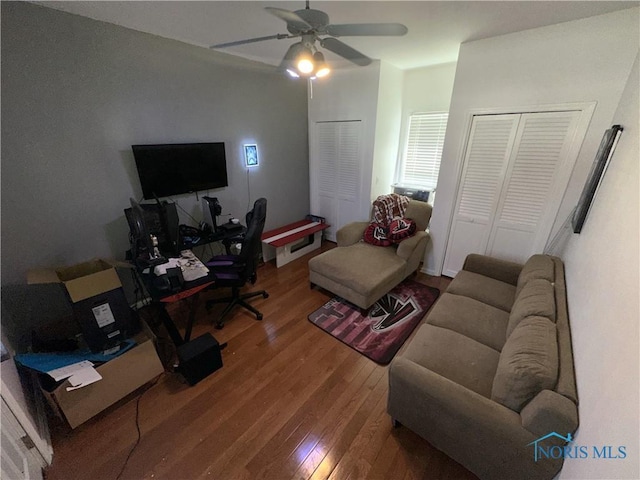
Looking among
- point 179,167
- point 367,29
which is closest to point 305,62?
point 367,29

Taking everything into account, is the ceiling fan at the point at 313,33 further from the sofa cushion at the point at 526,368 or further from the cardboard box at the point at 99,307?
the cardboard box at the point at 99,307

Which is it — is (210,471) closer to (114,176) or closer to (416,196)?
(114,176)

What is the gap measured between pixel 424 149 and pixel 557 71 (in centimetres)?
152

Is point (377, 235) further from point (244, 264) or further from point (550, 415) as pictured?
point (550, 415)

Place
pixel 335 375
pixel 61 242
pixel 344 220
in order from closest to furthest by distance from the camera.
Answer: pixel 335 375, pixel 61 242, pixel 344 220

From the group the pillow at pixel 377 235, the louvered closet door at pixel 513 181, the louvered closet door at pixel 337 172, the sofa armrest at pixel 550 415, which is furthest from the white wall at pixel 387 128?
the sofa armrest at pixel 550 415

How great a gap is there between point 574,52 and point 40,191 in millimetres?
4152

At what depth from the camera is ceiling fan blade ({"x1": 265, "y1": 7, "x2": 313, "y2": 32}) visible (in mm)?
1157

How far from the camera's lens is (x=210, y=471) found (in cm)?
133

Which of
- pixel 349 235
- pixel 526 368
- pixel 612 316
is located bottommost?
pixel 349 235

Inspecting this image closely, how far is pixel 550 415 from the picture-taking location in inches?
37.2

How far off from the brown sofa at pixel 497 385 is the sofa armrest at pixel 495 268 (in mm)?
368

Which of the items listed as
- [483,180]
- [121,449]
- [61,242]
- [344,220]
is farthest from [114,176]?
[483,180]

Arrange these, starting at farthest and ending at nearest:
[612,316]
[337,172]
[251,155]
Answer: [337,172] < [251,155] < [612,316]
